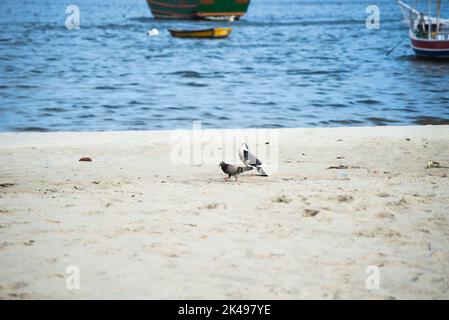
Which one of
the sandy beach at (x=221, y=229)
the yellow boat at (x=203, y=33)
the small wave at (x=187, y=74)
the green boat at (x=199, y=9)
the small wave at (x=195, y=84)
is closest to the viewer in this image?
the sandy beach at (x=221, y=229)

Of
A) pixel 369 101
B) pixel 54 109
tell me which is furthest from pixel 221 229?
pixel 369 101

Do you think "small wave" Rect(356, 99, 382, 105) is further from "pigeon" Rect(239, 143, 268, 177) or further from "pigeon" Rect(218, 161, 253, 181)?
"pigeon" Rect(218, 161, 253, 181)

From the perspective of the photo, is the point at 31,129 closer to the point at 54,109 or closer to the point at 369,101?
the point at 54,109

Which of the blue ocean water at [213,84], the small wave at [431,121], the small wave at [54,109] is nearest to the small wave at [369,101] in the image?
the blue ocean water at [213,84]

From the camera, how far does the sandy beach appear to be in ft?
16.6

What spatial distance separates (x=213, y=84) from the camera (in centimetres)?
2603

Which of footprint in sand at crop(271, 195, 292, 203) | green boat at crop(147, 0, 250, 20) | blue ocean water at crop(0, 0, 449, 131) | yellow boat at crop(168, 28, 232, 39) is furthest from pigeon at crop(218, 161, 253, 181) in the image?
green boat at crop(147, 0, 250, 20)

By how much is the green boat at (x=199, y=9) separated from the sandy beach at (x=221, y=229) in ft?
220

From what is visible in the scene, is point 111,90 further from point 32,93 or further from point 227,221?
point 227,221

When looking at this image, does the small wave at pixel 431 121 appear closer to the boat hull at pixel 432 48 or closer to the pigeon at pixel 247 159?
the pigeon at pixel 247 159

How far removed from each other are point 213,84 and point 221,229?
2018 cm

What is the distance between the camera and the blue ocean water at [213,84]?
56.4 feet

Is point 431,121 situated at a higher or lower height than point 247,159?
lower

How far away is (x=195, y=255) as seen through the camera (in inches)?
220
